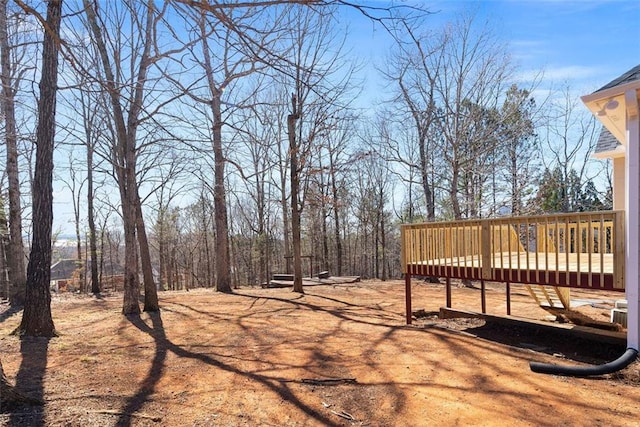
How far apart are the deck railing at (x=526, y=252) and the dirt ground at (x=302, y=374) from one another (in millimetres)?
992

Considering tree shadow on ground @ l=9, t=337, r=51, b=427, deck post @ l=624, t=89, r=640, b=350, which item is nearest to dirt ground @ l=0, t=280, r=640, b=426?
tree shadow on ground @ l=9, t=337, r=51, b=427

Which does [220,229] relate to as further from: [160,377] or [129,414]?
[129,414]

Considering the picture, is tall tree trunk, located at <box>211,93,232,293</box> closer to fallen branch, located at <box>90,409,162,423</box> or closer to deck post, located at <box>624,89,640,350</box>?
fallen branch, located at <box>90,409,162,423</box>

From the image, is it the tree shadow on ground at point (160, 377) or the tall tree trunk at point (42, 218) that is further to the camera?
the tall tree trunk at point (42, 218)

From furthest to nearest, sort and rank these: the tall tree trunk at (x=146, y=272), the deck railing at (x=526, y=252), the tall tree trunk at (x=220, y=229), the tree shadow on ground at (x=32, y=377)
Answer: the tall tree trunk at (x=220, y=229) < the tall tree trunk at (x=146, y=272) < the deck railing at (x=526, y=252) < the tree shadow on ground at (x=32, y=377)

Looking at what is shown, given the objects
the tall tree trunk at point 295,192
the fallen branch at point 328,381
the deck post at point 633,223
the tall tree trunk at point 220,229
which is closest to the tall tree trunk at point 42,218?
the fallen branch at point 328,381

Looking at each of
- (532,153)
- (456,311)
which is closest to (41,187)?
(456,311)

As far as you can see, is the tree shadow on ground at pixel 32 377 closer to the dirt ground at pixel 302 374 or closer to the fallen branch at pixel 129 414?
the dirt ground at pixel 302 374

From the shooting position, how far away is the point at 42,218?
5.32 meters

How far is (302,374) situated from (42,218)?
4315 mm

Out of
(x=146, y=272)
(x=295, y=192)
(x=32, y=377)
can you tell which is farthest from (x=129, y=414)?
(x=295, y=192)

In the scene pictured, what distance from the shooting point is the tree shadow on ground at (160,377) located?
2908mm

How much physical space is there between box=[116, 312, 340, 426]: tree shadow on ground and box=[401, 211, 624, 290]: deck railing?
3.17 m

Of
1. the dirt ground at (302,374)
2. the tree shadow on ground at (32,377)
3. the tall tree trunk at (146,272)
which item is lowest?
the dirt ground at (302,374)
